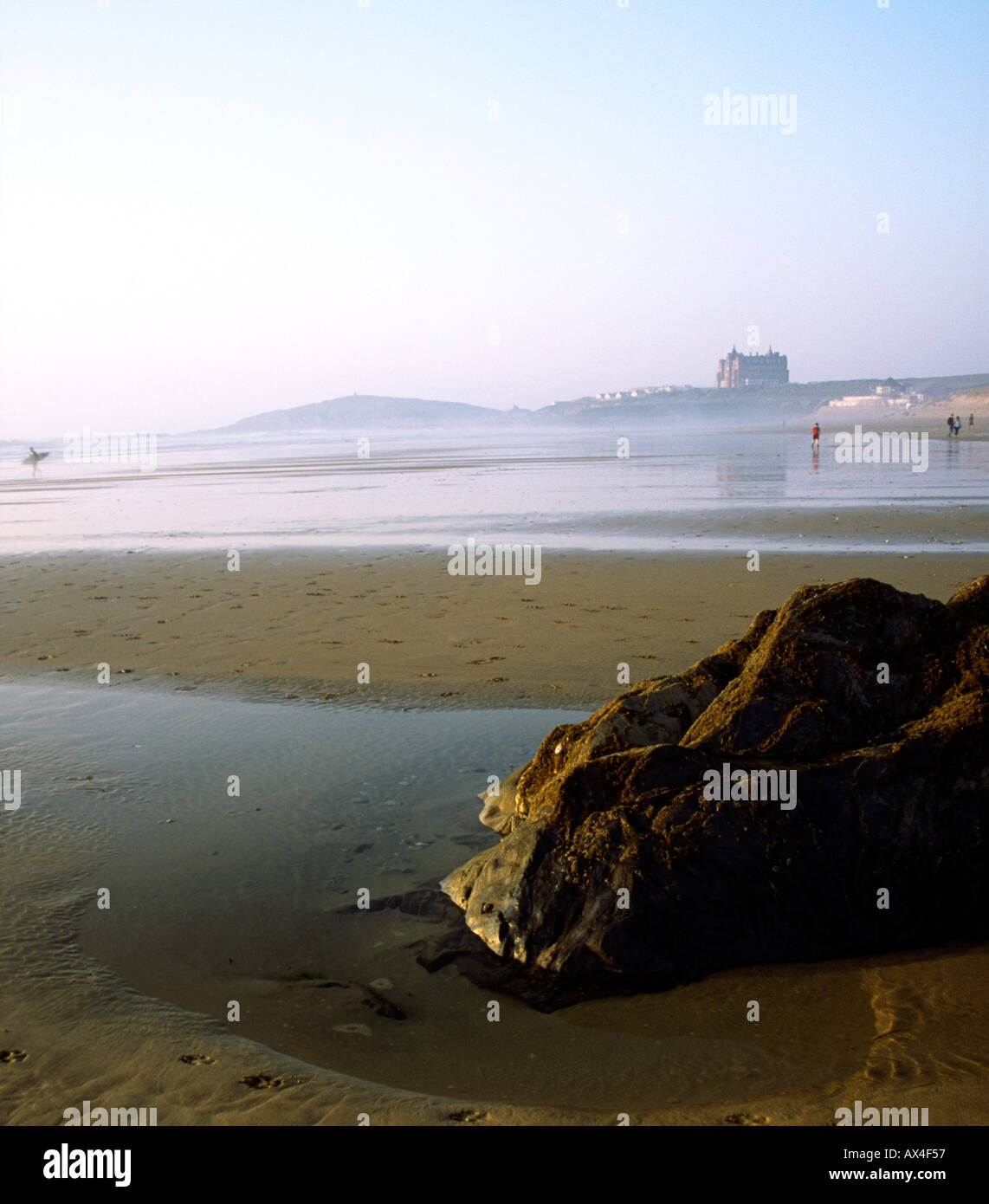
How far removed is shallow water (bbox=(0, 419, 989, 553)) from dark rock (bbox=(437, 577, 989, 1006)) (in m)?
12.7

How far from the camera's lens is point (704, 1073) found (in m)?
3.55

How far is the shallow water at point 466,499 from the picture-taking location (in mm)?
20391

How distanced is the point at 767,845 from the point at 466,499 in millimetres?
24950

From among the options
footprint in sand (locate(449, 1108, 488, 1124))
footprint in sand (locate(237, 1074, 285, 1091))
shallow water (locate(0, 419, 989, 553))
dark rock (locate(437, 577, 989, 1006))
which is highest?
shallow water (locate(0, 419, 989, 553))

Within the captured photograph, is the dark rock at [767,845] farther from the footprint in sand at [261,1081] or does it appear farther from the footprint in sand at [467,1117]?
the footprint in sand at [261,1081]

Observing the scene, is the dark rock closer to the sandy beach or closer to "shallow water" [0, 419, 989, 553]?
the sandy beach

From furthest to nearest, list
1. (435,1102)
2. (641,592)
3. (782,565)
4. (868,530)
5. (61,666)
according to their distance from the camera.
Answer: (868,530) → (782,565) → (641,592) → (61,666) → (435,1102)

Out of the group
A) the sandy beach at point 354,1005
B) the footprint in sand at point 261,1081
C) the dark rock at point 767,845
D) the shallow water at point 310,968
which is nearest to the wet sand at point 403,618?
the sandy beach at point 354,1005

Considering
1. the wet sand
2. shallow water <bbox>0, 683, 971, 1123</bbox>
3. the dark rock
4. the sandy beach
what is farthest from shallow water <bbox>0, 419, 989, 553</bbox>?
the dark rock

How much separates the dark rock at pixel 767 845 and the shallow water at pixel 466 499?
12.7m

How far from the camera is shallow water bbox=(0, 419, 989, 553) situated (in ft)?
66.9
